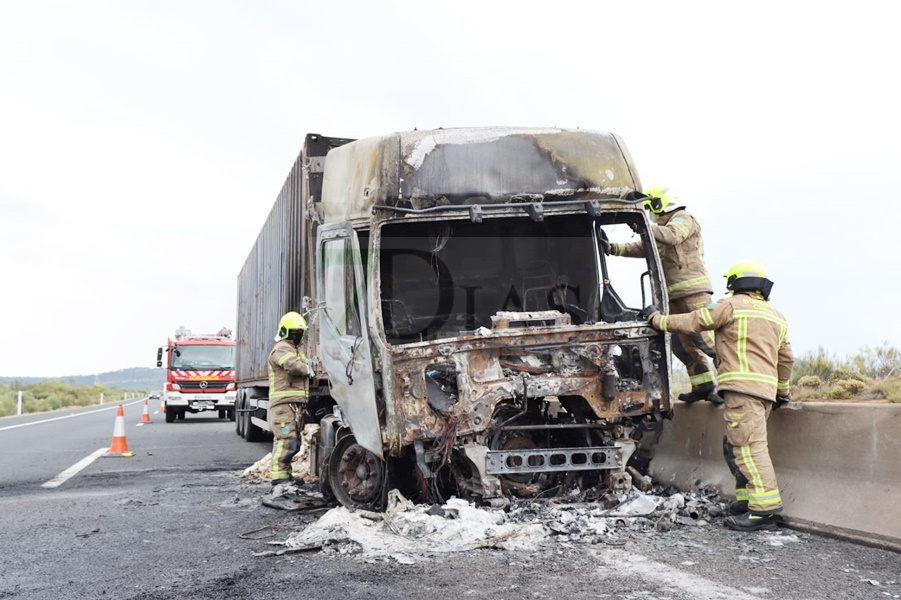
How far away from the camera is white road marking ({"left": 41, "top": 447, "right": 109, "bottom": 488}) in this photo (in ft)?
30.2

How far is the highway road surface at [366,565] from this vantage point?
4.08 m

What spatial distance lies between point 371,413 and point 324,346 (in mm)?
1405

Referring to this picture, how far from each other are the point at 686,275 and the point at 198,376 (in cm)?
1963

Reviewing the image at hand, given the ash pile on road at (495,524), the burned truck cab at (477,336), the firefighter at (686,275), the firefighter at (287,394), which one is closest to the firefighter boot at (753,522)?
the ash pile on road at (495,524)

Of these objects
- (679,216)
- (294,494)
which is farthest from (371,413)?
(679,216)

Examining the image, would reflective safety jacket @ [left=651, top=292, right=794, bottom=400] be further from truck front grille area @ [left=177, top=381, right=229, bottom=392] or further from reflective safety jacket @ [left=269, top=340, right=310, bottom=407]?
truck front grille area @ [left=177, top=381, right=229, bottom=392]

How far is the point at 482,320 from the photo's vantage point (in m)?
6.89

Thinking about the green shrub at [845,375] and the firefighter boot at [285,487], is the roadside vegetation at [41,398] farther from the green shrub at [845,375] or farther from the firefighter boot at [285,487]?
the green shrub at [845,375]

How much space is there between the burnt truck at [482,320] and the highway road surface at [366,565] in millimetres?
694

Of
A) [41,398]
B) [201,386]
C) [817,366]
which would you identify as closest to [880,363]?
[817,366]

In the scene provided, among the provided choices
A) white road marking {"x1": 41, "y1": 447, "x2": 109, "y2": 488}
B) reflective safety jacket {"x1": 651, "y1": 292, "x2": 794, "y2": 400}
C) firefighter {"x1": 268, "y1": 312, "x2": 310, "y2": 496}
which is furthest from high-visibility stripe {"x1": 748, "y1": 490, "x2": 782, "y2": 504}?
white road marking {"x1": 41, "y1": 447, "x2": 109, "y2": 488}

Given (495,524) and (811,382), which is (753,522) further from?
(811,382)

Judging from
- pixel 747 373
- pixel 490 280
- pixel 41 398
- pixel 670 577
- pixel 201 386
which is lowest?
pixel 670 577

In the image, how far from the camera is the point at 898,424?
16.1 feet
